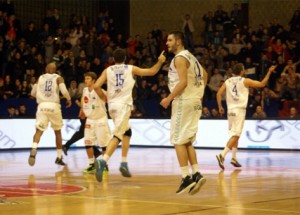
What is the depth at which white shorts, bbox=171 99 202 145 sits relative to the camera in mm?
9258

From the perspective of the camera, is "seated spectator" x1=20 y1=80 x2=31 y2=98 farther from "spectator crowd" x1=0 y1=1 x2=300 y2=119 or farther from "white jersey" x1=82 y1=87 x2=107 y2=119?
"white jersey" x1=82 y1=87 x2=107 y2=119

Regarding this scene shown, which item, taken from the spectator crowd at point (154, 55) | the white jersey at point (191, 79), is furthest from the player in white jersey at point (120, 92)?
the spectator crowd at point (154, 55)

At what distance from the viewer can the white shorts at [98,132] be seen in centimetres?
1373

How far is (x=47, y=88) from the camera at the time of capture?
15430 millimetres

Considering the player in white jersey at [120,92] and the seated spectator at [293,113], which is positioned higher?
the player in white jersey at [120,92]

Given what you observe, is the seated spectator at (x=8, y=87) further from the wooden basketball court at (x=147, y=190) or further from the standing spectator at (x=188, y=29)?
the standing spectator at (x=188, y=29)

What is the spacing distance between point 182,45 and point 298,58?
51.5 feet

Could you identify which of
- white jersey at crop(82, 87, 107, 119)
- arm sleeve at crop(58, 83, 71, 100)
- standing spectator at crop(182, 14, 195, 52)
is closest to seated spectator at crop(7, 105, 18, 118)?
arm sleeve at crop(58, 83, 71, 100)

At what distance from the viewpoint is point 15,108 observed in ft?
73.6

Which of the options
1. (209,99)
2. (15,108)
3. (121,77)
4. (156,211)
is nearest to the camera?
(156,211)

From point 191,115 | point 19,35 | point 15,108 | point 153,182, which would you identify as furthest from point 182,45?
point 19,35

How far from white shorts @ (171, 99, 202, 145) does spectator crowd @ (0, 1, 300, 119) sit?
12.7m

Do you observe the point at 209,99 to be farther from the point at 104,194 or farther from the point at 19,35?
the point at 104,194

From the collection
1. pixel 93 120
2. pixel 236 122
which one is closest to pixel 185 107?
pixel 93 120
